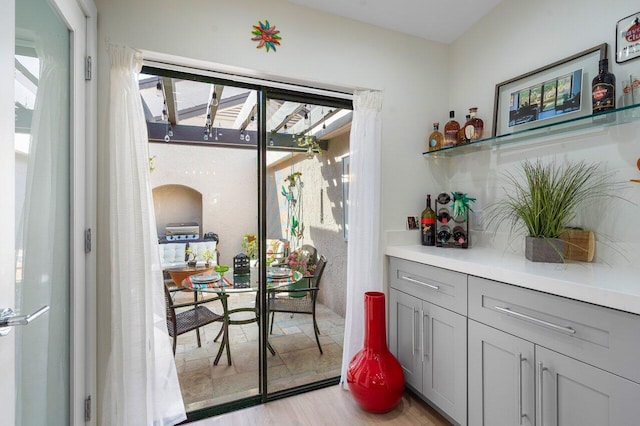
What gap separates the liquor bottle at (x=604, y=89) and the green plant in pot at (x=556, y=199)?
31 cm

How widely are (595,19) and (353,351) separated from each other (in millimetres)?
2430

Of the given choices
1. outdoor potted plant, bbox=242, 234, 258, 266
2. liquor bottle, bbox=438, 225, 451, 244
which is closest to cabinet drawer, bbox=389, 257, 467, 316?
liquor bottle, bbox=438, 225, 451, 244

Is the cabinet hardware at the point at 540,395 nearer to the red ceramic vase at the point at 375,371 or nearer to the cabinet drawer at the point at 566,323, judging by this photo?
the cabinet drawer at the point at 566,323

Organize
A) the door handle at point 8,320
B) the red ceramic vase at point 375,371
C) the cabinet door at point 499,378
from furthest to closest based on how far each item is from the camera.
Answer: the red ceramic vase at point 375,371, the cabinet door at point 499,378, the door handle at point 8,320

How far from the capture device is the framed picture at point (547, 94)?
169 centimetres

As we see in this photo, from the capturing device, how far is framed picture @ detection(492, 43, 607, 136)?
5.55 ft

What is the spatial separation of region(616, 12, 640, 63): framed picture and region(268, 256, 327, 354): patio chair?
2074 millimetres

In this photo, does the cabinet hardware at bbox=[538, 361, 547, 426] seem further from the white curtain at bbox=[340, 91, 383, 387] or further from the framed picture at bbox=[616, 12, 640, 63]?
the framed picture at bbox=[616, 12, 640, 63]

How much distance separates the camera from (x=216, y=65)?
188 centimetres

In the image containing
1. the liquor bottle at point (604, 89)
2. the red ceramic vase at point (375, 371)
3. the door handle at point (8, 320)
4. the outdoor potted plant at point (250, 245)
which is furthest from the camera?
the outdoor potted plant at point (250, 245)

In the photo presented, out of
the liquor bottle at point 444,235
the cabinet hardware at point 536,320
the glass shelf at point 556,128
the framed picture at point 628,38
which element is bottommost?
the cabinet hardware at point 536,320

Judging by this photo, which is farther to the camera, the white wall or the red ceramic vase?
the red ceramic vase

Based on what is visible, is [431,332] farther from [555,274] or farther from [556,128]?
[556,128]

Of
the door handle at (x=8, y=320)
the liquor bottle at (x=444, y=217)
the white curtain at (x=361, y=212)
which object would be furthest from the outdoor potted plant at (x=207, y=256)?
the liquor bottle at (x=444, y=217)
